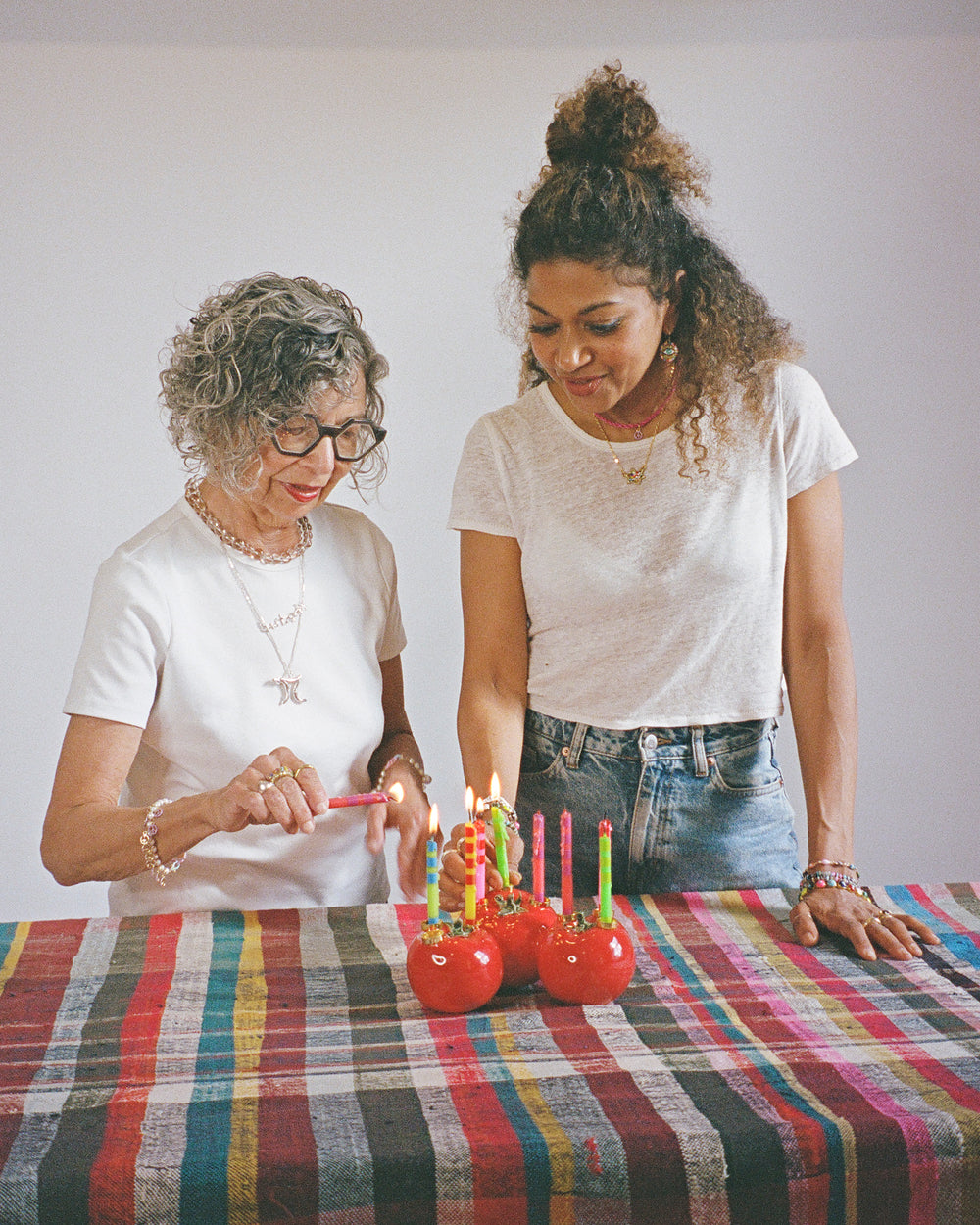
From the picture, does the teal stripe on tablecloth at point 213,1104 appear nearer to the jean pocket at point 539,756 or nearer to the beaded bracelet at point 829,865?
the jean pocket at point 539,756

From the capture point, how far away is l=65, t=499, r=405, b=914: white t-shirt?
1680 mm

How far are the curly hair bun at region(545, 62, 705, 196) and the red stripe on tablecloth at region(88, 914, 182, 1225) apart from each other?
118 cm

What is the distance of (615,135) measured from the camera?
5.52 feet

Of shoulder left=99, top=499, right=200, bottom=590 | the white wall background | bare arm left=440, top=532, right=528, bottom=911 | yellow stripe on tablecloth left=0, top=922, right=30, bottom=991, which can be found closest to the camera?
yellow stripe on tablecloth left=0, top=922, right=30, bottom=991

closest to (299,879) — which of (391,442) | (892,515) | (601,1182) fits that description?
(601,1182)

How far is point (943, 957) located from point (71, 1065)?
3.22 feet

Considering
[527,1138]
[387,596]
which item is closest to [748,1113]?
[527,1138]

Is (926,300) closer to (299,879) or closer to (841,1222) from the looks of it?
(299,879)

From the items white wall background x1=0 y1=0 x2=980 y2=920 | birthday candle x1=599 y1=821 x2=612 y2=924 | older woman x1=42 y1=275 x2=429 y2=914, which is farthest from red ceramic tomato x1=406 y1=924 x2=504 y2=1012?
white wall background x1=0 y1=0 x2=980 y2=920

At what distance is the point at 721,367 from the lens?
1.77m

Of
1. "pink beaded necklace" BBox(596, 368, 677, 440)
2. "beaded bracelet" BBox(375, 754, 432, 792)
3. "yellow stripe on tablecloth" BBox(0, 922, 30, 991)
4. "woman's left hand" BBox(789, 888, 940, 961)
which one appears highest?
"pink beaded necklace" BBox(596, 368, 677, 440)

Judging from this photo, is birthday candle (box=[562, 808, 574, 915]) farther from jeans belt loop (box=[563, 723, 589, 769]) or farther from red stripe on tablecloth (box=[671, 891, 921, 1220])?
jeans belt loop (box=[563, 723, 589, 769])

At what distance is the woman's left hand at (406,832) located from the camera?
1711 millimetres

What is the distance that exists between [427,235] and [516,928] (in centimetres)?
230
